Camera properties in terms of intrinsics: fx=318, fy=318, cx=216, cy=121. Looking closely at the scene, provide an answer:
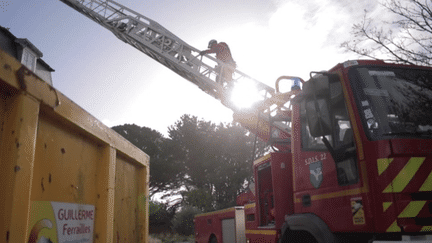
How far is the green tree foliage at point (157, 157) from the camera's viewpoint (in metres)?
30.6

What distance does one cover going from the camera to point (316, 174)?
3643mm

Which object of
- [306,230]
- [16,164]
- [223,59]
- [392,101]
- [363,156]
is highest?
[223,59]

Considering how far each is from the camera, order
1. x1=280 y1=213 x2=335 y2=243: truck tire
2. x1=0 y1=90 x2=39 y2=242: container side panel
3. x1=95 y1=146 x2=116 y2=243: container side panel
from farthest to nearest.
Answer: x1=280 y1=213 x2=335 y2=243: truck tire, x1=95 y1=146 x2=116 y2=243: container side panel, x1=0 y1=90 x2=39 y2=242: container side panel

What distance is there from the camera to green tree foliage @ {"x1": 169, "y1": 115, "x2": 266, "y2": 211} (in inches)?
1225

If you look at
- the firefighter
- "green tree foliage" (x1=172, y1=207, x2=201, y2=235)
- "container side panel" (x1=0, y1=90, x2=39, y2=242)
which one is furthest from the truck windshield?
"green tree foliage" (x1=172, y1=207, x2=201, y2=235)

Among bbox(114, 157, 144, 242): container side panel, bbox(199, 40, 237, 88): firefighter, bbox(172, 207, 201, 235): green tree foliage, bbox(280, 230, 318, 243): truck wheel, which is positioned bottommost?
bbox(172, 207, 201, 235): green tree foliage

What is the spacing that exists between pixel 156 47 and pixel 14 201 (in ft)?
32.6

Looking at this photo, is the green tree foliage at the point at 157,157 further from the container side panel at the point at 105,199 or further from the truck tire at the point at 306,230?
the container side panel at the point at 105,199

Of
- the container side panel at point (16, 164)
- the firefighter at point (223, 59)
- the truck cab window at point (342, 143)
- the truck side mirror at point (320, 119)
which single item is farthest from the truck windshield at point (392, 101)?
the firefighter at point (223, 59)

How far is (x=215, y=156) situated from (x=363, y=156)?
29.9 meters

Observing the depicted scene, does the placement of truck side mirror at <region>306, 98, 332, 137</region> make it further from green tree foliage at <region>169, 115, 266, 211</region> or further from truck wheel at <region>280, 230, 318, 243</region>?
green tree foliage at <region>169, 115, 266, 211</region>

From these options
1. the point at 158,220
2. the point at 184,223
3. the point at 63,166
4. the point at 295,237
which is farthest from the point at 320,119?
Answer: the point at 158,220

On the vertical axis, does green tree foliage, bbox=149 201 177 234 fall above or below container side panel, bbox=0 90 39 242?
below

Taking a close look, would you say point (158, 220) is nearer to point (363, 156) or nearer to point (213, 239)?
point (213, 239)
